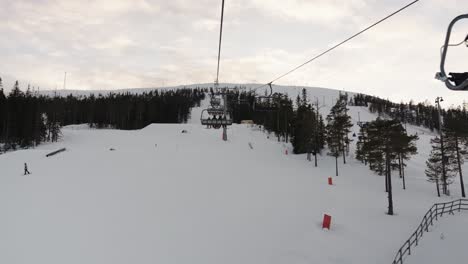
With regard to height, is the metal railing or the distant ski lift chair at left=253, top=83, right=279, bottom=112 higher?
the distant ski lift chair at left=253, top=83, right=279, bottom=112

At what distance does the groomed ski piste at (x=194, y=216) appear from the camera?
1400cm

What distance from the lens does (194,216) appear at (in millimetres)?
18719

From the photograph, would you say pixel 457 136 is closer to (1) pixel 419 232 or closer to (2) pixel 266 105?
(1) pixel 419 232

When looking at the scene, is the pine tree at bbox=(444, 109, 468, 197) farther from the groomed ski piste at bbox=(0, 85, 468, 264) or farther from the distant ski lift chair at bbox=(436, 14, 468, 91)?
the distant ski lift chair at bbox=(436, 14, 468, 91)

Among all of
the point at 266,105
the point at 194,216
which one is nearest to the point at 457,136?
the point at 266,105

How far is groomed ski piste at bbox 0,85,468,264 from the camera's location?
14000 millimetres

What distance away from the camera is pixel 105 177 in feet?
89.1

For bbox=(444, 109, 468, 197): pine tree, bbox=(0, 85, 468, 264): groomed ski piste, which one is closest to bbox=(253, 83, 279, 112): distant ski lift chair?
bbox=(0, 85, 468, 264): groomed ski piste

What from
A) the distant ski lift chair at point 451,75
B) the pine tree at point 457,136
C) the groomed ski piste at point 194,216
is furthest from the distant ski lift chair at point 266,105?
the pine tree at point 457,136

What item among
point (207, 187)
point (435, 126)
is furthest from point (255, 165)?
point (435, 126)

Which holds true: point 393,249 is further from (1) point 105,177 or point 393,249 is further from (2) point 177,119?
(2) point 177,119

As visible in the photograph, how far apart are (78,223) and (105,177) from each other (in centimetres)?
1181

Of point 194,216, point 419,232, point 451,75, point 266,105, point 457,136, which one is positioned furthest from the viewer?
point 457,136

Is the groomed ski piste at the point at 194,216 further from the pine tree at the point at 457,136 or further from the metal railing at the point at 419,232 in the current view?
the pine tree at the point at 457,136
